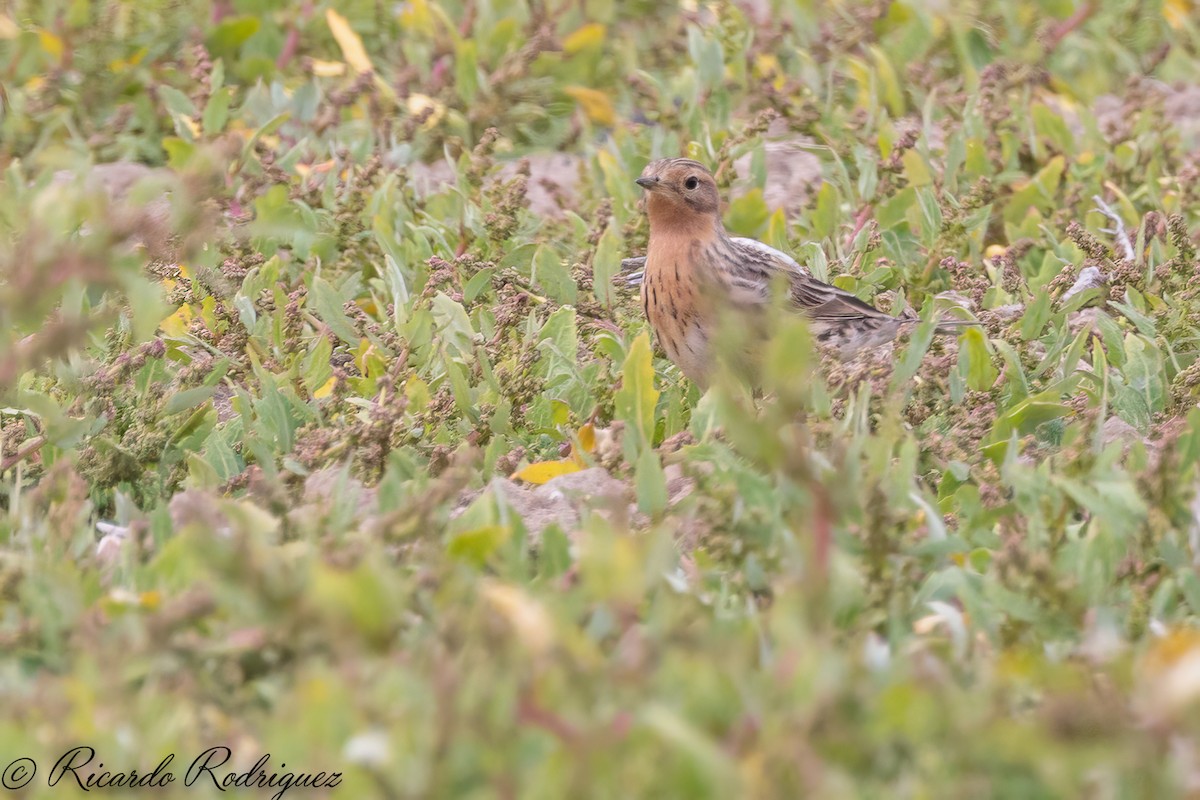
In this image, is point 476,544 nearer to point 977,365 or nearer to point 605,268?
Result: point 977,365

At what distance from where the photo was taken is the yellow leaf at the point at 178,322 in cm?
565

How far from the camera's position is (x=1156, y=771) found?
2.52 meters

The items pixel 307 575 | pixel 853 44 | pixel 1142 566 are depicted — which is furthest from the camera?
pixel 853 44

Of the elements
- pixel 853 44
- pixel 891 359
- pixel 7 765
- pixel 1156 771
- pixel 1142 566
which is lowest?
pixel 853 44

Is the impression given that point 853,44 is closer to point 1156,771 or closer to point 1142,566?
point 1142,566

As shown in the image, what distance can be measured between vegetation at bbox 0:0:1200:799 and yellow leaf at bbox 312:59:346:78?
124mm

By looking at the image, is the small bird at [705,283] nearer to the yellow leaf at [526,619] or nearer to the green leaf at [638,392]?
the green leaf at [638,392]

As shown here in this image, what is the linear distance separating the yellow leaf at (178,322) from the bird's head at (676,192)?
1643 mm

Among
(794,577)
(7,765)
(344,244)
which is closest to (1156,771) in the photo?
(794,577)

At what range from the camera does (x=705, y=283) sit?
19.2 feet

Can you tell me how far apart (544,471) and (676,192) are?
1791 mm

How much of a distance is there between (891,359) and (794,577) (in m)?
1.78

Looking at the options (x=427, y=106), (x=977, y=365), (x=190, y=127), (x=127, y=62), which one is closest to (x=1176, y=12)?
(x=427, y=106)

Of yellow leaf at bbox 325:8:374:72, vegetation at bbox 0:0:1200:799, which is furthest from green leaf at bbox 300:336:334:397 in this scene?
yellow leaf at bbox 325:8:374:72
